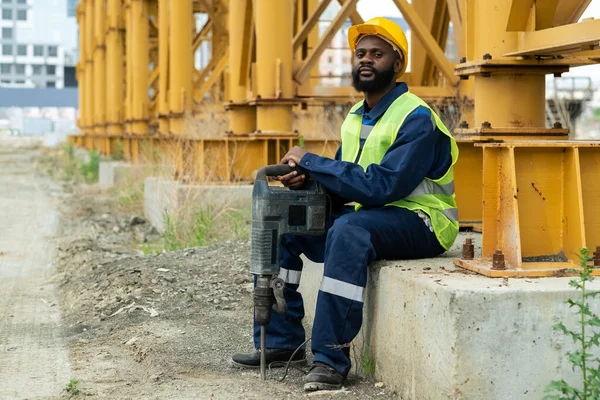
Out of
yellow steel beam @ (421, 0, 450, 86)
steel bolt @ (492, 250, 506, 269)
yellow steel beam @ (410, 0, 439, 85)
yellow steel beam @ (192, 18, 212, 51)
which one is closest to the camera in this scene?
steel bolt @ (492, 250, 506, 269)

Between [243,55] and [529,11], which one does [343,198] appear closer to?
[529,11]

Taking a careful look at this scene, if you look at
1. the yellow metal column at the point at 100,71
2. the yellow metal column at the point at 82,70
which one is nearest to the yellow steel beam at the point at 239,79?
the yellow metal column at the point at 100,71

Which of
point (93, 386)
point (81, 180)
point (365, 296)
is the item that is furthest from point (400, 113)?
point (81, 180)

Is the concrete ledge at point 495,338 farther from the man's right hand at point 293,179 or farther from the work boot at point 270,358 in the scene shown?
the work boot at point 270,358

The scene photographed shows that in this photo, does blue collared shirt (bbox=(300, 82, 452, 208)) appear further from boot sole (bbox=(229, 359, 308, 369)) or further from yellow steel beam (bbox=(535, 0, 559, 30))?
boot sole (bbox=(229, 359, 308, 369))

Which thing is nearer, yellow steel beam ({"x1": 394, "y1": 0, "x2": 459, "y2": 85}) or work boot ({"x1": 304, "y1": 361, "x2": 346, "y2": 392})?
work boot ({"x1": 304, "y1": 361, "x2": 346, "y2": 392})

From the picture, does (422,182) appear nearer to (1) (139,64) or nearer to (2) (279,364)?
(2) (279,364)

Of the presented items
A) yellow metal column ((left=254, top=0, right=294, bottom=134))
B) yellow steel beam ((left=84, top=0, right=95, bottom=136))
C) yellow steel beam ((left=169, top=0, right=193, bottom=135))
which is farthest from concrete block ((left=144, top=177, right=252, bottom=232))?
yellow steel beam ((left=84, top=0, right=95, bottom=136))

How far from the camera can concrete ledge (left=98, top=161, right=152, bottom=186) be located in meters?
15.8

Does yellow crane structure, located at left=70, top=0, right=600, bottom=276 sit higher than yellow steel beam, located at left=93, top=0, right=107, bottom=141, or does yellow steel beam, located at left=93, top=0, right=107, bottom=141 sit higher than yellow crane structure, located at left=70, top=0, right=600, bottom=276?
yellow steel beam, located at left=93, top=0, right=107, bottom=141

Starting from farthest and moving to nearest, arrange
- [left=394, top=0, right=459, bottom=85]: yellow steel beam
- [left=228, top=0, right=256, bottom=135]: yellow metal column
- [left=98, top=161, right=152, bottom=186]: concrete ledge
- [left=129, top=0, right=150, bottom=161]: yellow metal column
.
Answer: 1. [left=129, top=0, right=150, bottom=161]: yellow metal column
2. [left=98, top=161, right=152, bottom=186]: concrete ledge
3. [left=228, top=0, right=256, bottom=135]: yellow metal column
4. [left=394, top=0, right=459, bottom=85]: yellow steel beam

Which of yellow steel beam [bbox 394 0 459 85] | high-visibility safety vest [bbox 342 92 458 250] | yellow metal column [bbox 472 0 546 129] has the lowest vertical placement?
high-visibility safety vest [bbox 342 92 458 250]

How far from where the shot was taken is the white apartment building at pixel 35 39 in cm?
7950

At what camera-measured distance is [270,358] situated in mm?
4879
